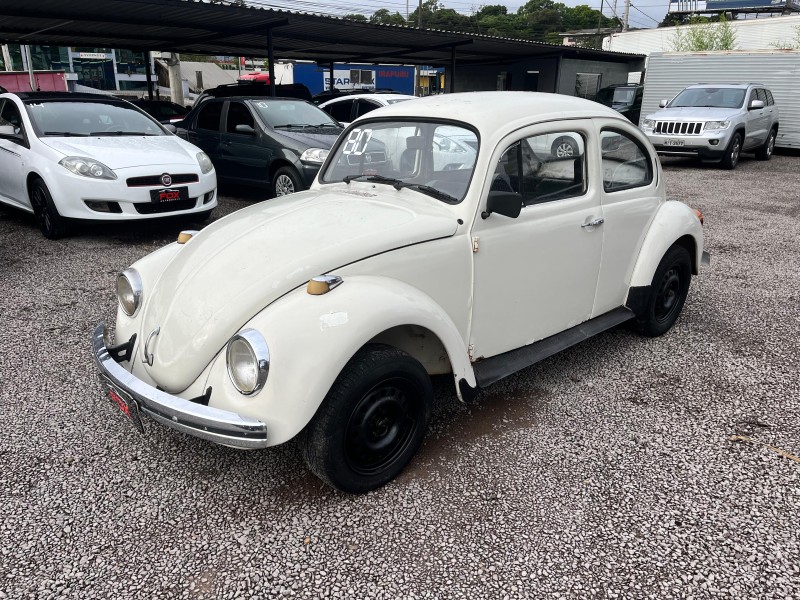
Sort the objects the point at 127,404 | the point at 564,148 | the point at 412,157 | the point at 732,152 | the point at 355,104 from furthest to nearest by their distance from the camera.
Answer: the point at 732,152
the point at 355,104
the point at 564,148
the point at 412,157
the point at 127,404

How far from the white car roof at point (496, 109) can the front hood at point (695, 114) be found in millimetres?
11046

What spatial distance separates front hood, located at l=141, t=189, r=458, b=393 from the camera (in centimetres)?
260

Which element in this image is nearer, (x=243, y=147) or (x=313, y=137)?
(x=313, y=137)

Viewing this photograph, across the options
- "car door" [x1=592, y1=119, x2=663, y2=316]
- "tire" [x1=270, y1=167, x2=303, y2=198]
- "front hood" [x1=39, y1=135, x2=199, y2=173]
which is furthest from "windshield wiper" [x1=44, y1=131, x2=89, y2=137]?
"car door" [x1=592, y1=119, x2=663, y2=316]

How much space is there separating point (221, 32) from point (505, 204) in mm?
12699

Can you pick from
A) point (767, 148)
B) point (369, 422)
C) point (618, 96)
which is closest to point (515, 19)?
point (618, 96)

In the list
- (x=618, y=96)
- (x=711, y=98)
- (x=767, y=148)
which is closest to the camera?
(x=711, y=98)

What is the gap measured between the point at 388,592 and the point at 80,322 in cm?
363

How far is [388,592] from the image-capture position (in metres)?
2.24

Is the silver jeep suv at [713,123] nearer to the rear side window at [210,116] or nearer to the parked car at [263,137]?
the parked car at [263,137]


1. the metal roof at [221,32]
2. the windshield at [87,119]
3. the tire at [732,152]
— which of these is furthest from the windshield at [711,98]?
the windshield at [87,119]

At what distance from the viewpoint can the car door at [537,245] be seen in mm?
3160

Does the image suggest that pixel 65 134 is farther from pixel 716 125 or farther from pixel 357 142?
pixel 716 125

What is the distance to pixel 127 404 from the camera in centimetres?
259
